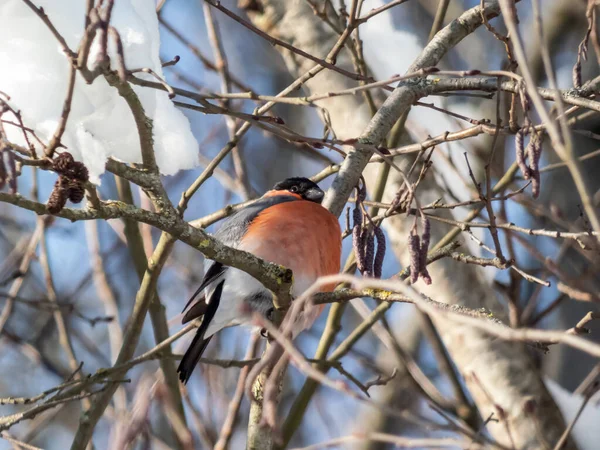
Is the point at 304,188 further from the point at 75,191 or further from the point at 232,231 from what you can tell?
the point at 75,191

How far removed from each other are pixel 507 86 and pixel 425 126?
7.12ft

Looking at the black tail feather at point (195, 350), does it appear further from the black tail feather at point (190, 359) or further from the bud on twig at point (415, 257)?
the bud on twig at point (415, 257)

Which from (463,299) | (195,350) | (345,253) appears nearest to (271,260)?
(195,350)

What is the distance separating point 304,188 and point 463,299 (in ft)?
3.21

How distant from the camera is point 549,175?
4.74m

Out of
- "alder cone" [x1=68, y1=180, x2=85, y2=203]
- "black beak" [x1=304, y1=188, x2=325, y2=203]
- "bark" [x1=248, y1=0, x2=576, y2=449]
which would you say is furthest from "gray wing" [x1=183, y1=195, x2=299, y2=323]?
"alder cone" [x1=68, y1=180, x2=85, y2=203]

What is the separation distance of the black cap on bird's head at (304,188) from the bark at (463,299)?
27cm

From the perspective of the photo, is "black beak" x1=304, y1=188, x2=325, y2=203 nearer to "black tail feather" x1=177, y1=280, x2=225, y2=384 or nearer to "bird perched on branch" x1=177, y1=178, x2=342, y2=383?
"bird perched on branch" x1=177, y1=178, x2=342, y2=383

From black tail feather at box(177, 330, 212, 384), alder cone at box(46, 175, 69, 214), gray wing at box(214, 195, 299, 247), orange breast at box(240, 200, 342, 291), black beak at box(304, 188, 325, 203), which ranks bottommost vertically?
black tail feather at box(177, 330, 212, 384)

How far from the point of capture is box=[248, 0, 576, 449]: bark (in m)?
3.40

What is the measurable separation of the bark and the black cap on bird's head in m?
0.27

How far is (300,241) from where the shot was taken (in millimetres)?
3164

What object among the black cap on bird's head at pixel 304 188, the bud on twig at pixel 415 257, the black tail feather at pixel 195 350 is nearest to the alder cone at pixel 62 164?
the bud on twig at pixel 415 257

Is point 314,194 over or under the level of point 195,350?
over
